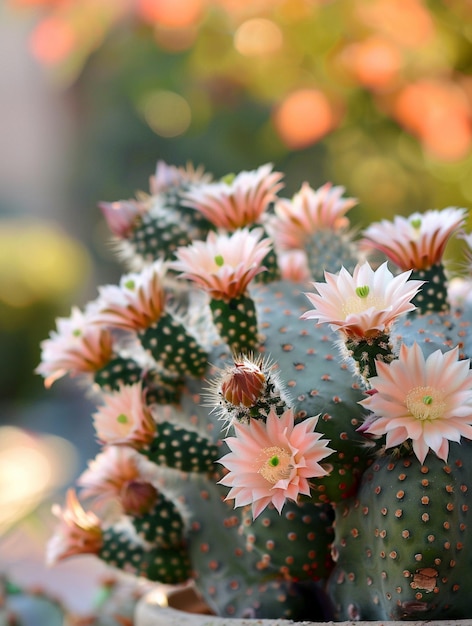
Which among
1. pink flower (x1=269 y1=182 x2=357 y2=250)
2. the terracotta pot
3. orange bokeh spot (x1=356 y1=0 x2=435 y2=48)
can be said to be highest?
orange bokeh spot (x1=356 y1=0 x2=435 y2=48)

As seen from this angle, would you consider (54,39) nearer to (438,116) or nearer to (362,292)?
(438,116)

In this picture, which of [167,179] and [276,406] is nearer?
[276,406]

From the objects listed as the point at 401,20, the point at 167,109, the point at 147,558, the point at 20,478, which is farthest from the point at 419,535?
the point at 167,109

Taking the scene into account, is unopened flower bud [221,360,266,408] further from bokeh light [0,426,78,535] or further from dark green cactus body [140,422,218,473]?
bokeh light [0,426,78,535]

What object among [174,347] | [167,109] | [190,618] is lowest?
[190,618]

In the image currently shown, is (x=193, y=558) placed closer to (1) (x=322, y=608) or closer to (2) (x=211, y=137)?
(1) (x=322, y=608)

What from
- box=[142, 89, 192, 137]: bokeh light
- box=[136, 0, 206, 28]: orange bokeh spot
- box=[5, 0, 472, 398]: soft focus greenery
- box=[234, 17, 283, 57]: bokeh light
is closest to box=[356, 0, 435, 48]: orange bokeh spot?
box=[5, 0, 472, 398]: soft focus greenery
